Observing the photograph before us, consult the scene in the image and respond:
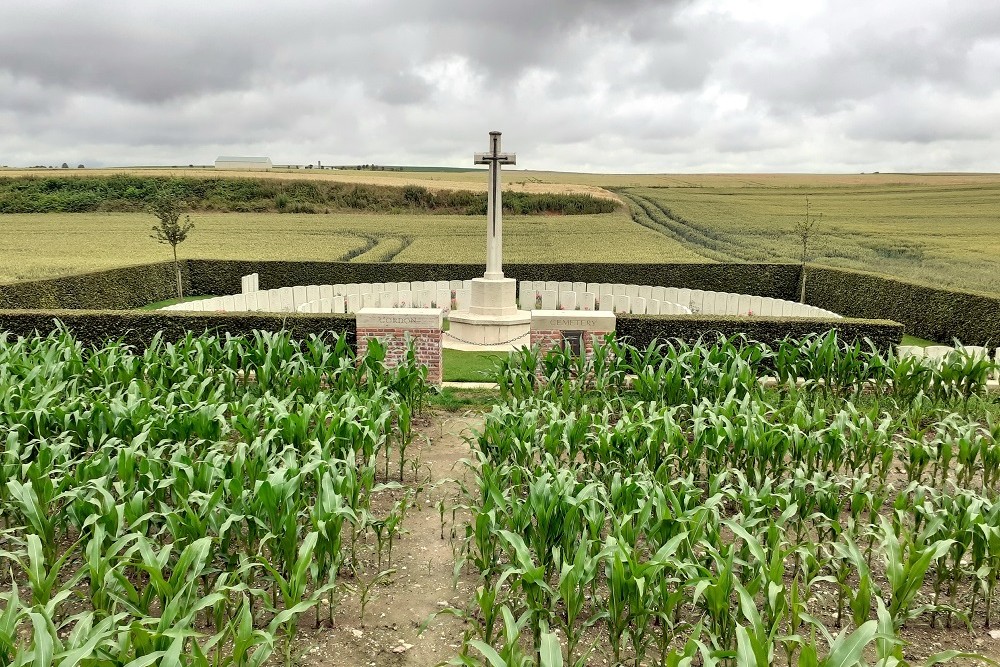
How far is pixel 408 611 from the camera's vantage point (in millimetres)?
4066

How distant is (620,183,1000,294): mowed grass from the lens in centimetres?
2248

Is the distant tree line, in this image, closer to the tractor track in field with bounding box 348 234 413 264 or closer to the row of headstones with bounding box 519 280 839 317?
the tractor track in field with bounding box 348 234 413 264

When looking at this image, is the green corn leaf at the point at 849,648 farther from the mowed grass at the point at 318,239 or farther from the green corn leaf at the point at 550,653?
the mowed grass at the point at 318,239

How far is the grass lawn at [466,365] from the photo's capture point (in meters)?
9.80

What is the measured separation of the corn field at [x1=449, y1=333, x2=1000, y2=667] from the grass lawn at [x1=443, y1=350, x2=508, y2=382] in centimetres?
280

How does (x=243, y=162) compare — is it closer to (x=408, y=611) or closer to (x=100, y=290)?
(x=100, y=290)

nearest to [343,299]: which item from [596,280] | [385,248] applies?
[596,280]

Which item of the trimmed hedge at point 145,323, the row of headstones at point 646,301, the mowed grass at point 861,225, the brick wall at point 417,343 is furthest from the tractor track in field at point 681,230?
the trimmed hedge at point 145,323

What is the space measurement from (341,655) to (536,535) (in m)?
1.18

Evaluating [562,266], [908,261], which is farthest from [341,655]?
[908,261]

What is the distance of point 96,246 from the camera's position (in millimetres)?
27906

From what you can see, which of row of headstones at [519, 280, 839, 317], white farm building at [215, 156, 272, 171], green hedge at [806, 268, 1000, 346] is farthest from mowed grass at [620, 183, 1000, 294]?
white farm building at [215, 156, 272, 171]

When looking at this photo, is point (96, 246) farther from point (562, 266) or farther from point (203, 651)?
point (203, 651)

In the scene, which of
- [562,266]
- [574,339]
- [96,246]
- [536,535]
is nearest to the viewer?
[536,535]
